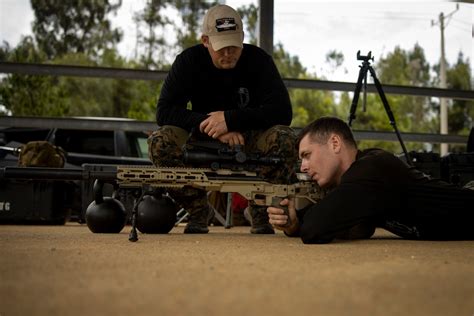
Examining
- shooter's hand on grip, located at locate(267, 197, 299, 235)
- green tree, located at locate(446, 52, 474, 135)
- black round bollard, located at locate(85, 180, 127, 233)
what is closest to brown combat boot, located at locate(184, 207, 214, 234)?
black round bollard, located at locate(85, 180, 127, 233)

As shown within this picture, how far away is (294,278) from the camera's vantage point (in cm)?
129

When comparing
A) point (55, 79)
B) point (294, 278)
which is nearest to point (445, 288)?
point (294, 278)

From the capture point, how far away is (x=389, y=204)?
2.31 metres

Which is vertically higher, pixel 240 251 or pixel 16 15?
pixel 16 15

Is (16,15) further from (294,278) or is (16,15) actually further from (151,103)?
(294,278)

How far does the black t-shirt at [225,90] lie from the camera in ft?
10.2

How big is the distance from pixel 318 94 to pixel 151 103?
2.65 m

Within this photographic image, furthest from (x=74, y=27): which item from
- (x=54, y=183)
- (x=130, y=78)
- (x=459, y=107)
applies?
(x=459, y=107)

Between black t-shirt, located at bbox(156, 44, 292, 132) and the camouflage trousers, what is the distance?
0.06m

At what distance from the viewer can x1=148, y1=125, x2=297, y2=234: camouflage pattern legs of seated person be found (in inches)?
123

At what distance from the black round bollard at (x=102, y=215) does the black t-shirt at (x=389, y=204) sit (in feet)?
3.11

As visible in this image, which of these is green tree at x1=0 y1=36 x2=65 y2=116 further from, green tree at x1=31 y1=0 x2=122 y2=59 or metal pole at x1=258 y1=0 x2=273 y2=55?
metal pole at x1=258 y1=0 x2=273 y2=55

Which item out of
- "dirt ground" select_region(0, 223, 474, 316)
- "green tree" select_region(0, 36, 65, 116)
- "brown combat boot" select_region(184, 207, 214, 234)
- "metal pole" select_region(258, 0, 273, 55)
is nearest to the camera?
"dirt ground" select_region(0, 223, 474, 316)

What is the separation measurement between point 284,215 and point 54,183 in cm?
258
